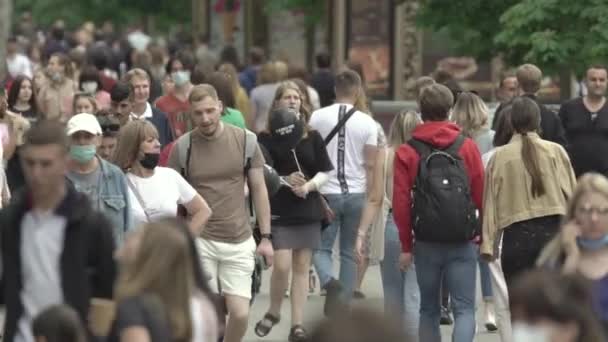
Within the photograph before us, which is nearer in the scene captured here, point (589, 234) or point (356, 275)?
point (589, 234)

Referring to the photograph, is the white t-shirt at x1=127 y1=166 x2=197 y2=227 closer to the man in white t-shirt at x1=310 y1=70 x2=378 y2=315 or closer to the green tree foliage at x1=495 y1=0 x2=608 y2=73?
the man in white t-shirt at x1=310 y1=70 x2=378 y2=315

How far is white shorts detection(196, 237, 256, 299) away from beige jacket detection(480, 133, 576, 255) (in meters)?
1.29

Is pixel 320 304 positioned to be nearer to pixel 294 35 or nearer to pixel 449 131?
pixel 449 131

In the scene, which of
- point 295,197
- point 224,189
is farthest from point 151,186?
point 295,197

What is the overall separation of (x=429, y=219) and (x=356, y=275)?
383cm

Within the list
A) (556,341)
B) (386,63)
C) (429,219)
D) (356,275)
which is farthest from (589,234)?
(386,63)

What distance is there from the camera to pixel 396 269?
12.4 metres

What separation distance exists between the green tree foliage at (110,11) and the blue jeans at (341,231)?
103ft

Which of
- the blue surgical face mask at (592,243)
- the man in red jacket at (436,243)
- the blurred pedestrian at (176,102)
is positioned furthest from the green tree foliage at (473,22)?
the blue surgical face mask at (592,243)

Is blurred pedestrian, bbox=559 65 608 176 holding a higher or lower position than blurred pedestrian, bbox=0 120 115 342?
lower

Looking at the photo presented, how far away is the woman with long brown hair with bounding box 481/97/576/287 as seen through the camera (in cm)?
1045

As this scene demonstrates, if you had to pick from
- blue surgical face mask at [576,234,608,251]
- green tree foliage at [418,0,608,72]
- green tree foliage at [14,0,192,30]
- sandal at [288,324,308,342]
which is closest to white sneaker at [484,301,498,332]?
sandal at [288,324,308,342]

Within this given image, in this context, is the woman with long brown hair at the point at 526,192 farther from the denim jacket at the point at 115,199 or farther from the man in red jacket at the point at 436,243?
the denim jacket at the point at 115,199

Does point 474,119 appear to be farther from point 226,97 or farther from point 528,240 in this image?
point 528,240
